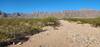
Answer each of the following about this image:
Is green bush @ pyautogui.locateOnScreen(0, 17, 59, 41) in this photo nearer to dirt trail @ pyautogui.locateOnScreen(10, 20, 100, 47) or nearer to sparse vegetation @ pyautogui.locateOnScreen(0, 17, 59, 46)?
sparse vegetation @ pyautogui.locateOnScreen(0, 17, 59, 46)

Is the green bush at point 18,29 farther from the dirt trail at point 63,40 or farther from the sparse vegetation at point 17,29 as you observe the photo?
the dirt trail at point 63,40

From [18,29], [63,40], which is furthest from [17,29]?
[63,40]

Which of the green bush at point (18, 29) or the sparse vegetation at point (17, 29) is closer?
the sparse vegetation at point (17, 29)

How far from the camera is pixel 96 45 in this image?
551 inches

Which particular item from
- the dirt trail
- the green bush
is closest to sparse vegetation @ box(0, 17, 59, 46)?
the green bush

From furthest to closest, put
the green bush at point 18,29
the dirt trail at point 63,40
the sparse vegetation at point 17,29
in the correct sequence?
the green bush at point 18,29, the sparse vegetation at point 17,29, the dirt trail at point 63,40

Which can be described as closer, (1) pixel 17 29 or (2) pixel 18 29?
(1) pixel 17 29

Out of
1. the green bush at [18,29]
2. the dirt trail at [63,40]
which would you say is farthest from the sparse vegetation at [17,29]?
the dirt trail at [63,40]

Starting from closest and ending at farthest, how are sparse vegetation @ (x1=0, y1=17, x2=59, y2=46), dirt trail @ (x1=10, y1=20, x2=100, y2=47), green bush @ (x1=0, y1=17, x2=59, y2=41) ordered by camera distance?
dirt trail @ (x1=10, y1=20, x2=100, y2=47), sparse vegetation @ (x1=0, y1=17, x2=59, y2=46), green bush @ (x1=0, y1=17, x2=59, y2=41)

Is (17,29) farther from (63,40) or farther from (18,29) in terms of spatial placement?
(63,40)

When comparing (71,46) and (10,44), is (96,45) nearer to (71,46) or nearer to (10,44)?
(71,46)

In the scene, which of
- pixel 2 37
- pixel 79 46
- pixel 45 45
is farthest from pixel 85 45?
pixel 2 37

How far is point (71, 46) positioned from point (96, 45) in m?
1.85

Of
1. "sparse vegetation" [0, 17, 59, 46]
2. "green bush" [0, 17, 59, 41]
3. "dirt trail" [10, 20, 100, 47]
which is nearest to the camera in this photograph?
"dirt trail" [10, 20, 100, 47]
